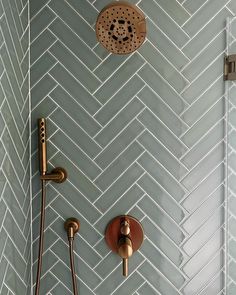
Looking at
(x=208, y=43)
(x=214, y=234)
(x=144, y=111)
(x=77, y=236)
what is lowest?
(x=77, y=236)

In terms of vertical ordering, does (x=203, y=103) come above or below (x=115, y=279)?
above

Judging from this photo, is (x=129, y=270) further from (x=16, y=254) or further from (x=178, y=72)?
(x=178, y=72)

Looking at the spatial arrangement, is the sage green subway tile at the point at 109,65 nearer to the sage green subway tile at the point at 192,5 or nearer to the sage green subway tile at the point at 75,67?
the sage green subway tile at the point at 75,67

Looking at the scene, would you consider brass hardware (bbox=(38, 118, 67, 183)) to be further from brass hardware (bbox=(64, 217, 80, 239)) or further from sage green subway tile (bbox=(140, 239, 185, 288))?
sage green subway tile (bbox=(140, 239, 185, 288))

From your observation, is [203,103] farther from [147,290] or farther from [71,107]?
[147,290]

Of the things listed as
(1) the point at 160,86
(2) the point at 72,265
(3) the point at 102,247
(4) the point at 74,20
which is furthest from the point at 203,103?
(2) the point at 72,265

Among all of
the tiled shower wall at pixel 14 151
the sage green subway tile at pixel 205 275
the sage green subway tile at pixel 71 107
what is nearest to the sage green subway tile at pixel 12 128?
the tiled shower wall at pixel 14 151

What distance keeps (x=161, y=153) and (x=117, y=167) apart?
19 centimetres

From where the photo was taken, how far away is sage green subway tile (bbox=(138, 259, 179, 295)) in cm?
188

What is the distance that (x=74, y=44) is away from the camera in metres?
1.81

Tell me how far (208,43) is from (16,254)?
112cm

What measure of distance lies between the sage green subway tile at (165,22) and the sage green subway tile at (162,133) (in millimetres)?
317

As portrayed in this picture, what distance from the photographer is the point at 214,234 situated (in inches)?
73.9

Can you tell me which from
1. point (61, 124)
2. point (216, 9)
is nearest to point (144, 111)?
point (61, 124)
